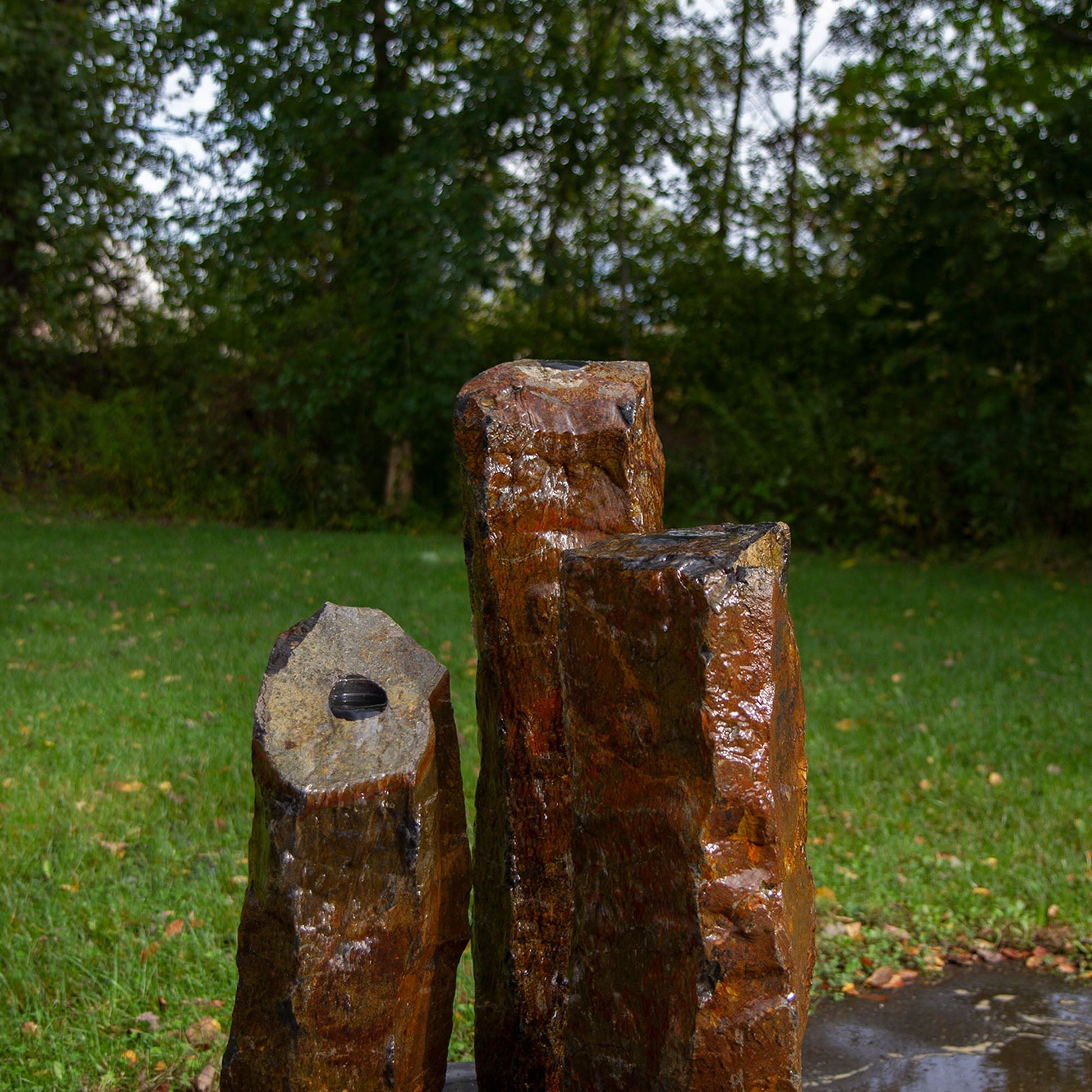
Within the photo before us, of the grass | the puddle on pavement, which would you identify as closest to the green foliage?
the grass

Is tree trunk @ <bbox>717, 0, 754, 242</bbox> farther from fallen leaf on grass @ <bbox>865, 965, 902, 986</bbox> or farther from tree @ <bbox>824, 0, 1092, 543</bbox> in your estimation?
fallen leaf on grass @ <bbox>865, 965, 902, 986</bbox>

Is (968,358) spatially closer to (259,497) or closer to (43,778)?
(259,497)

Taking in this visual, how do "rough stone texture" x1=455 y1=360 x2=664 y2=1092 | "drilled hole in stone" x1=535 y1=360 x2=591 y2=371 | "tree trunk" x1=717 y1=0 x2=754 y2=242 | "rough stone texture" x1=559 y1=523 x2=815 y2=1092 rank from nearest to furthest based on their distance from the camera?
"rough stone texture" x1=559 y1=523 x2=815 y2=1092 → "rough stone texture" x1=455 y1=360 x2=664 y2=1092 → "drilled hole in stone" x1=535 y1=360 x2=591 y2=371 → "tree trunk" x1=717 y1=0 x2=754 y2=242

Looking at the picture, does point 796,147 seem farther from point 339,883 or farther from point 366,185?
point 339,883

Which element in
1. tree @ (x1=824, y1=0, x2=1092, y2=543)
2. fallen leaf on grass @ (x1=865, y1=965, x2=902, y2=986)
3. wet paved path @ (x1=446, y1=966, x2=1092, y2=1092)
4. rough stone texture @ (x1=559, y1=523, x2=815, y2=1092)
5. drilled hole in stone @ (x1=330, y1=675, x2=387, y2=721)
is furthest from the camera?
tree @ (x1=824, y1=0, x2=1092, y2=543)

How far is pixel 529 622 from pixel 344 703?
413 mm

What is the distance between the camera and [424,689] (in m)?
2.17

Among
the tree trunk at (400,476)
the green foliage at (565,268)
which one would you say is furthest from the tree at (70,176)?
the tree trunk at (400,476)

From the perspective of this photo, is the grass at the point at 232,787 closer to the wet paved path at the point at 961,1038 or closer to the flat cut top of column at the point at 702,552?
the wet paved path at the point at 961,1038

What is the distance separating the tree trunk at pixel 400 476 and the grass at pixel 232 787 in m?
6.26

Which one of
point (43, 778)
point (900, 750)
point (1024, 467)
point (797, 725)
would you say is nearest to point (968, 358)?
point (1024, 467)

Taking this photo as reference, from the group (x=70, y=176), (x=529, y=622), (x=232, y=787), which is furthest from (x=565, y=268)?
(x=529, y=622)

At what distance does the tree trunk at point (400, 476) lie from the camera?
16.7 meters

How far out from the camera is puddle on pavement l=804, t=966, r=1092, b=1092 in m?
3.18
